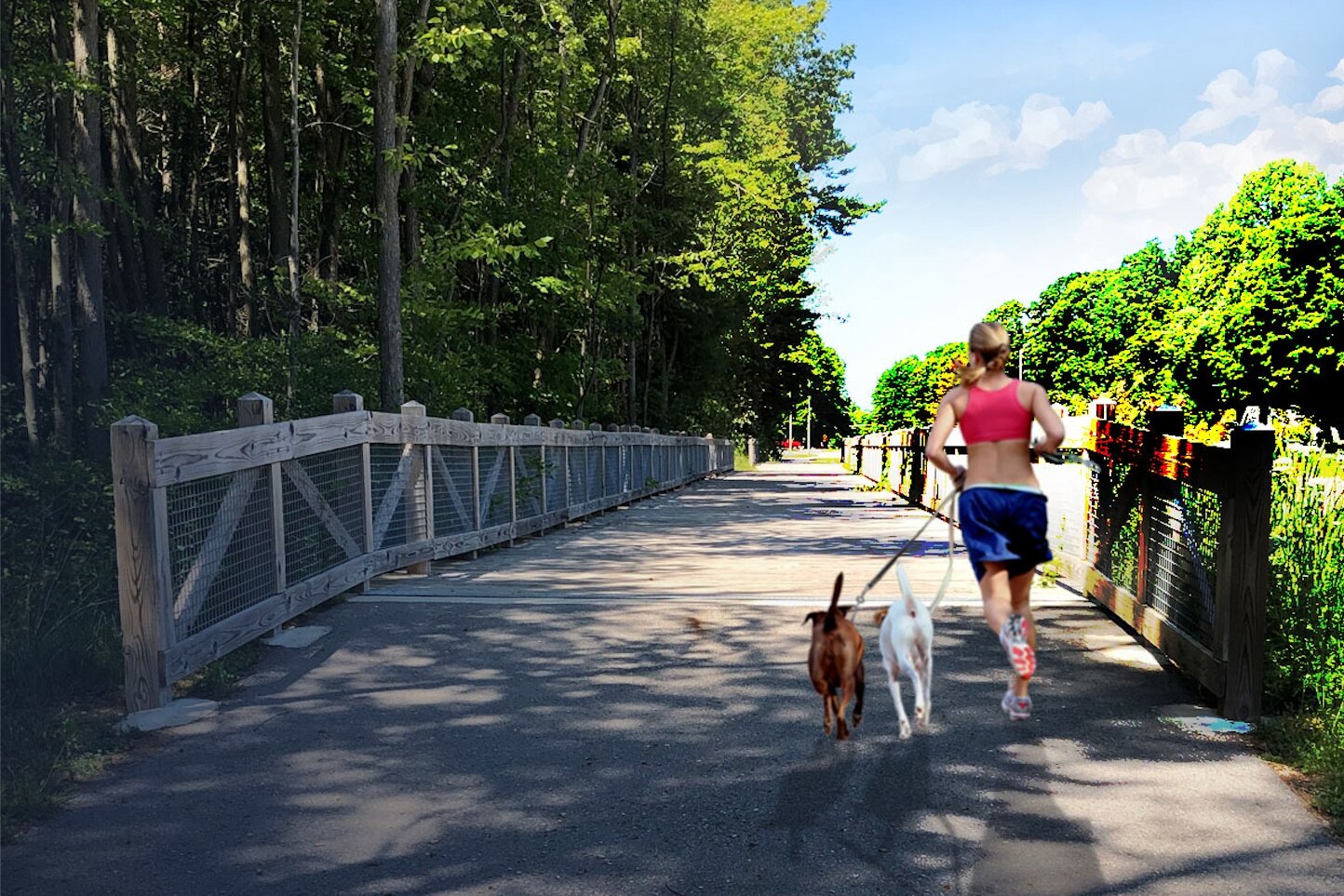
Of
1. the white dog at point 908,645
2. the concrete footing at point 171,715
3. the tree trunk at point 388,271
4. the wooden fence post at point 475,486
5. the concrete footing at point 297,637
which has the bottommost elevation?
the concrete footing at point 171,715

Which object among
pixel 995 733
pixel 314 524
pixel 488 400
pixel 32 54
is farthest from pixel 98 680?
pixel 32 54

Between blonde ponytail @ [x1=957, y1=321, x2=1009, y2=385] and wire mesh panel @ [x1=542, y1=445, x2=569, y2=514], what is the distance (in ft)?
61.4

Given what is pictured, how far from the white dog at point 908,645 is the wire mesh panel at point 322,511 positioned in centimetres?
870

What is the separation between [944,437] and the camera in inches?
47.4

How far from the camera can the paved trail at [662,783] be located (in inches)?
187

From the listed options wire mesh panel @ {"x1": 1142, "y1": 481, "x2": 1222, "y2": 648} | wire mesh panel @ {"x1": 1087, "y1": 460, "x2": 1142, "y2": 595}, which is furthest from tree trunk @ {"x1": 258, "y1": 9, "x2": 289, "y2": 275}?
wire mesh panel @ {"x1": 1142, "y1": 481, "x2": 1222, "y2": 648}

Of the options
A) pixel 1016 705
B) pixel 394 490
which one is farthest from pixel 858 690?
pixel 394 490

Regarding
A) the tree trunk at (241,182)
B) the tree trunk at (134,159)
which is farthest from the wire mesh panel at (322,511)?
the tree trunk at (134,159)

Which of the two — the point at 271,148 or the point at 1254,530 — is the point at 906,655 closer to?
the point at 1254,530

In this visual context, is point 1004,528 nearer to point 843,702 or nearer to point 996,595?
point 996,595

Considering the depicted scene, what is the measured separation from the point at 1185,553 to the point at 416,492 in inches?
333

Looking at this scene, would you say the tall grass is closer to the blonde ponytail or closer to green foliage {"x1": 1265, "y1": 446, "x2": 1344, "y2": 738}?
green foliage {"x1": 1265, "y1": 446, "x2": 1344, "y2": 738}

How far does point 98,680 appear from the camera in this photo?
751 centimetres

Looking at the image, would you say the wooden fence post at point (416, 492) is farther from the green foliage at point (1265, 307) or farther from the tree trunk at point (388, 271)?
the green foliage at point (1265, 307)
